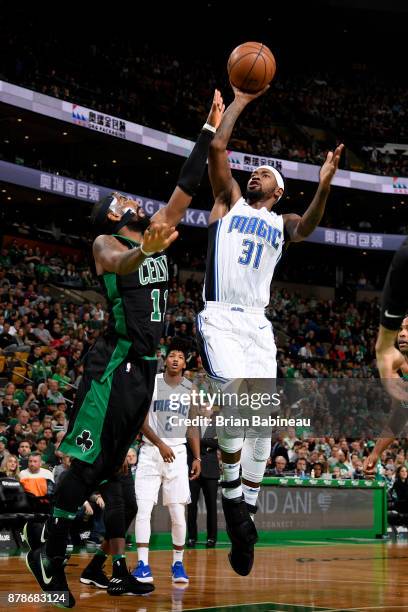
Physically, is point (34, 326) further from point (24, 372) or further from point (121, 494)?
point (121, 494)

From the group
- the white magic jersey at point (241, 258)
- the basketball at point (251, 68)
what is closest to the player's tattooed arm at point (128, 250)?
the white magic jersey at point (241, 258)

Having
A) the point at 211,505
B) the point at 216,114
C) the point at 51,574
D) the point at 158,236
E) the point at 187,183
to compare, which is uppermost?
the point at 216,114

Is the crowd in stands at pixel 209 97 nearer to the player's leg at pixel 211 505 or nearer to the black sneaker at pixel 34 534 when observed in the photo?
the player's leg at pixel 211 505

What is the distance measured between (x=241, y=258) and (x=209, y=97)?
2871 centimetres

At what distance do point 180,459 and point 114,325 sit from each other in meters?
2.89

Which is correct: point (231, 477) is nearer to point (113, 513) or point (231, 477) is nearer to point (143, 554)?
point (113, 513)

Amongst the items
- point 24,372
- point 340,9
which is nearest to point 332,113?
point 340,9

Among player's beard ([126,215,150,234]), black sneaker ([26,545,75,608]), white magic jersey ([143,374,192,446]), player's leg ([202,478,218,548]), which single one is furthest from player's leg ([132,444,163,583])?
player's leg ([202,478,218,548])

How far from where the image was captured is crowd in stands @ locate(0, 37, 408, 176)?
28484 mm

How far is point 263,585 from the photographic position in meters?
7.89

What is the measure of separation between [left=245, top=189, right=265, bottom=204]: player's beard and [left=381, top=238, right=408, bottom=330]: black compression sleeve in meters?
2.74

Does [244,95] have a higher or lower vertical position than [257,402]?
higher

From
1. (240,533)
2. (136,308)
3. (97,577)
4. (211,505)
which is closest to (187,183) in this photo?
(136,308)

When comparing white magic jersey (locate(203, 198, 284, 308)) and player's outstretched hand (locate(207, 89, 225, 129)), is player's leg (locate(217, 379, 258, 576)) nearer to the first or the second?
white magic jersey (locate(203, 198, 284, 308))
